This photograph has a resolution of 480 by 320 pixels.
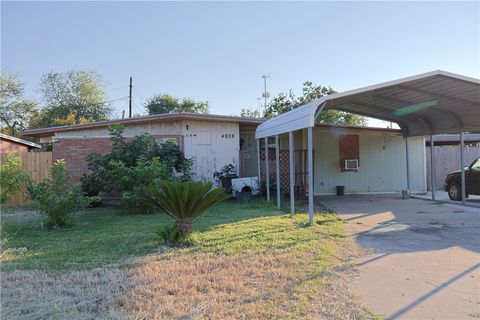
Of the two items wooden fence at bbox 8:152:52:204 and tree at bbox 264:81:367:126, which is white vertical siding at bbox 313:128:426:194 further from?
tree at bbox 264:81:367:126

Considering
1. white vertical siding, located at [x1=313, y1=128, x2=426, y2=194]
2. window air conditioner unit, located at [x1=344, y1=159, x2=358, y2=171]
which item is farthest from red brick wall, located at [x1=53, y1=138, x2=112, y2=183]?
window air conditioner unit, located at [x1=344, y1=159, x2=358, y2=171]

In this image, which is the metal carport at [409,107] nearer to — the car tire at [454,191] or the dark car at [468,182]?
the dark car at [468,182]

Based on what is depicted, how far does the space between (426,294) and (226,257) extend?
8.50ft

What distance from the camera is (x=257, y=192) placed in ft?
45.7

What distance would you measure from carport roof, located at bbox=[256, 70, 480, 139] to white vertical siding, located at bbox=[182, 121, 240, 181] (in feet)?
7.14

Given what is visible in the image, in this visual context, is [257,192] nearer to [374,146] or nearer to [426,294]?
[374,146]

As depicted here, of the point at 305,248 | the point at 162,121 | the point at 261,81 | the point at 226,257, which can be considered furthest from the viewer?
the point at 261,81

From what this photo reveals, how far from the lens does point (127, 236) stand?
7449mm

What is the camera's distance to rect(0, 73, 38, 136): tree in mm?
35094

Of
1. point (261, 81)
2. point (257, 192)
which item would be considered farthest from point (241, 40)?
point (261, 81)

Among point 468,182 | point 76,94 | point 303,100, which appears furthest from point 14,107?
point 468,182

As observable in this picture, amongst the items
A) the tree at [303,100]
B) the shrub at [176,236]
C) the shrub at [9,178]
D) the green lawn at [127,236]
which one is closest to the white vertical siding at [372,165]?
the green lawn at [127,236]

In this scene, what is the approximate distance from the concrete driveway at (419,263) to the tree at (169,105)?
110 feet

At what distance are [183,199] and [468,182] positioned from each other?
11173 millimetres
